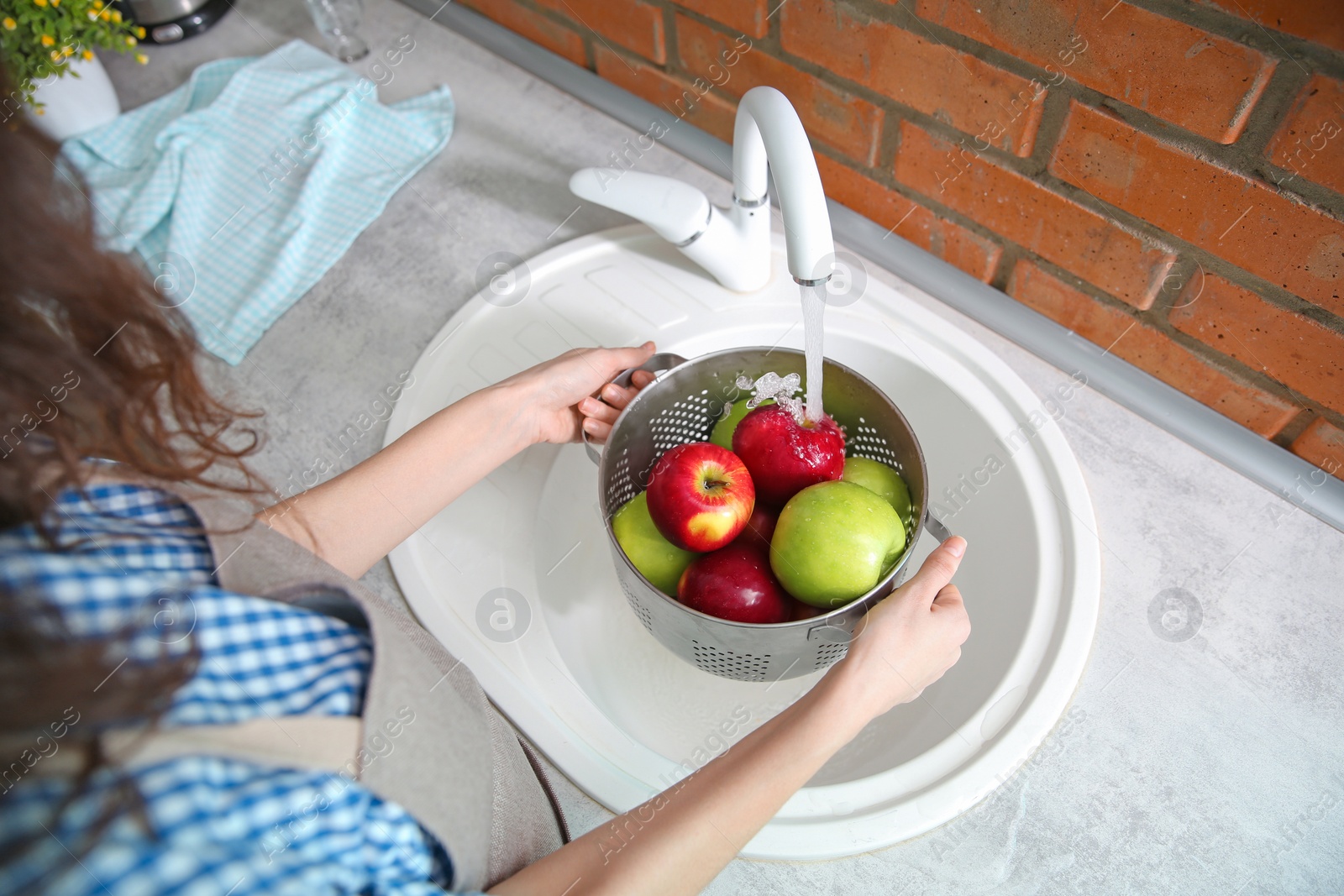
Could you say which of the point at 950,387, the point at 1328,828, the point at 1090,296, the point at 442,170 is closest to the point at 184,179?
the point at 442,170

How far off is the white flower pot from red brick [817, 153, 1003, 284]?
91 centimetres

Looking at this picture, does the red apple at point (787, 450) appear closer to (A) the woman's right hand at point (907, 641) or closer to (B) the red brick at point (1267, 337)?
(A) the woman's right hand at point (907, 641)

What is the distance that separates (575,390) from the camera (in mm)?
777

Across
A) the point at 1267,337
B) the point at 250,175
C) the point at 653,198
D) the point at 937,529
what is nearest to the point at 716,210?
the point at 653,198

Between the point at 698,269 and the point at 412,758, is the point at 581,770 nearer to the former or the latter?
the point at 412,758

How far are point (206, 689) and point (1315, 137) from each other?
0.77 metres

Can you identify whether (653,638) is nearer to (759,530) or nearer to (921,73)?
(759,530)

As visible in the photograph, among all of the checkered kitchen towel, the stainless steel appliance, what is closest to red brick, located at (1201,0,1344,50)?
the checkered kitchen towel

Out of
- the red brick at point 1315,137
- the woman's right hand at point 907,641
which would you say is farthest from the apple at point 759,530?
the red brick at point 1315,137

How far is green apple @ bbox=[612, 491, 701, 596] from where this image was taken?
0.70m

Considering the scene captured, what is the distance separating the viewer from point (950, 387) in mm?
794

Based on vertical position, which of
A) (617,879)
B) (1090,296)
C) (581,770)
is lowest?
(581,770)

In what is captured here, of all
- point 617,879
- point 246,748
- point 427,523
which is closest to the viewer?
point 246,748

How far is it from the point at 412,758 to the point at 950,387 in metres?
0.58
